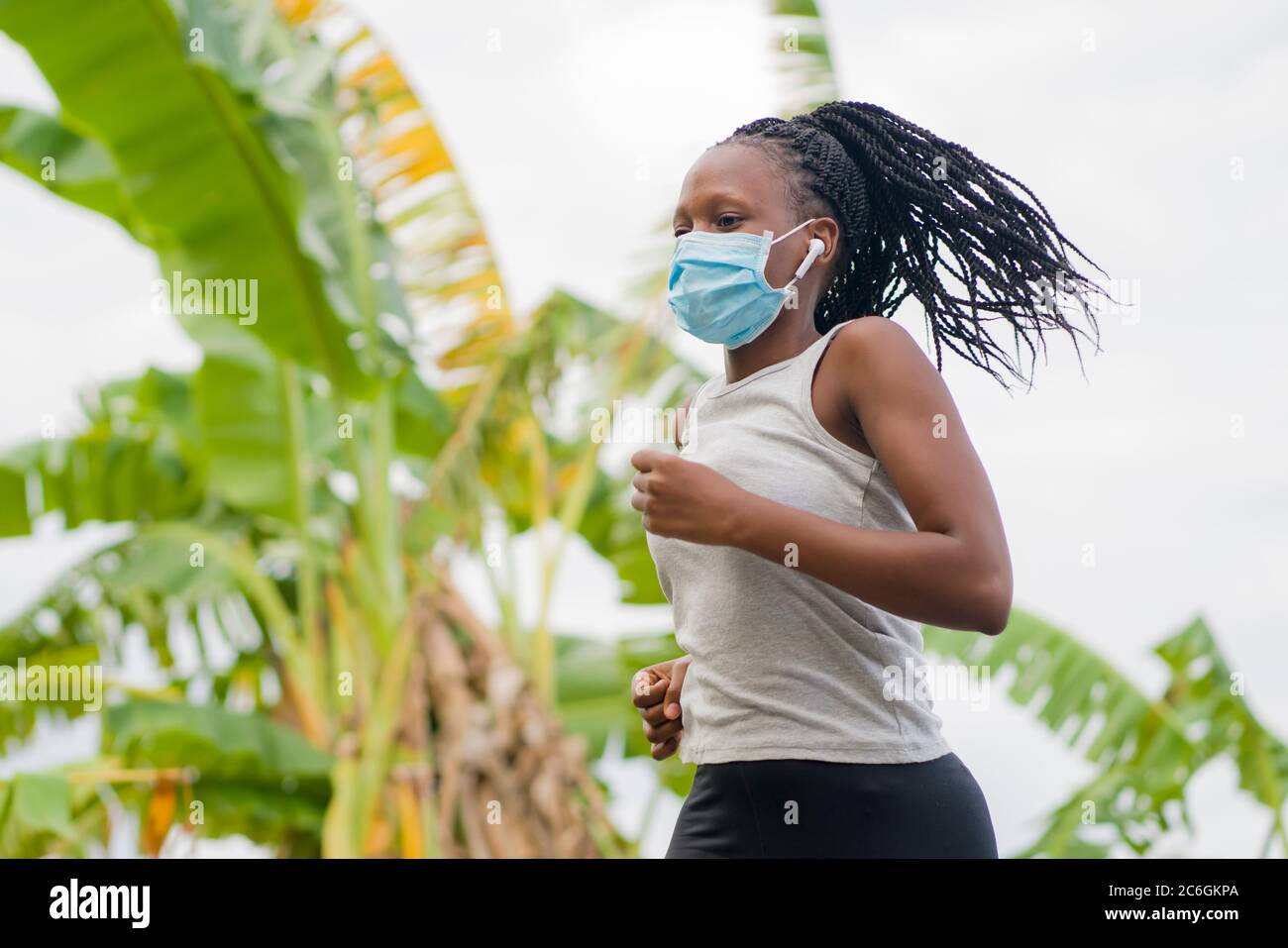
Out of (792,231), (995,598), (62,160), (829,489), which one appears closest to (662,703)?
(829,489)

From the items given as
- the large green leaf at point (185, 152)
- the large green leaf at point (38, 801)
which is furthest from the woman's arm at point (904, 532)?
the large green leaf at point (185, 152)

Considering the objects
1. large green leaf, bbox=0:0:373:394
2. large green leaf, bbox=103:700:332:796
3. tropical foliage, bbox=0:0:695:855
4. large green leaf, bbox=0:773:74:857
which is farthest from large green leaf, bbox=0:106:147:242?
large green leaf, bbox=0:773:74:857

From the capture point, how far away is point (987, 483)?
1322mm

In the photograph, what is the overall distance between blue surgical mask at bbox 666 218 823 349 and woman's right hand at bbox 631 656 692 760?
40 cm

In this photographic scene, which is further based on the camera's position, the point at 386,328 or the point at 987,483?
the point at 386,328

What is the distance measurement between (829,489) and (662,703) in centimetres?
38

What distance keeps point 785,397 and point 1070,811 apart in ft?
12.5

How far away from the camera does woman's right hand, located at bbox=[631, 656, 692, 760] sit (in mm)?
1587

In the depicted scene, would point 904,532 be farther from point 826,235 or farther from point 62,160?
point 62,160

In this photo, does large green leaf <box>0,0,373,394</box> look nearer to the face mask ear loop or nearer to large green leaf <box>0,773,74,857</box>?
large green leaf <box>0,773,74,857</box>

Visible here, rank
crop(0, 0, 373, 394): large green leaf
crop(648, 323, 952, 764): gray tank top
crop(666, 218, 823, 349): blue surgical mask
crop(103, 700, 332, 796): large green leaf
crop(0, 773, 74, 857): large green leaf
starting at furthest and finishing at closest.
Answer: crop(103, 700, 332, 796): large green leaf, crop(0, 0, 373, 394): large green leaf, crop(0, 773, 74, 857): large green leaf, crop(666, 218, 823, 349): blue surgical mask, crop(648, 323, 952, 764): gray tank top

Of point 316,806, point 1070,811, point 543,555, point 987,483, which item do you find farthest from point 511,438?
point 987,483

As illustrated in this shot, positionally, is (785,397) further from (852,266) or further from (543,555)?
(543,555)

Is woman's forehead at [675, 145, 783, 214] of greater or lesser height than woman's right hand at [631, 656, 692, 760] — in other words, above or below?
above
